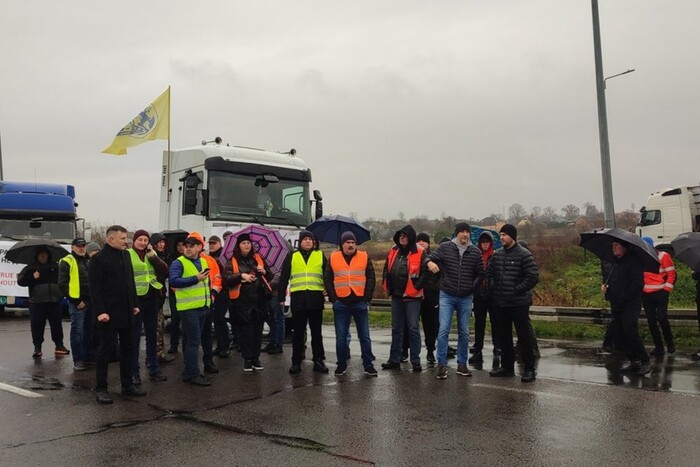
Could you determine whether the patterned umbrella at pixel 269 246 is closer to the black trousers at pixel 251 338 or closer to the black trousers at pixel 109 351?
the black trousers at pixel 251 338

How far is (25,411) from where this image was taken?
263 inches

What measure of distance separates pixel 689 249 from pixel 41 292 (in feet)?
32.2

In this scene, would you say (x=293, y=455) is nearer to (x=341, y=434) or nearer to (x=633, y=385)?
(x=341, y=434)

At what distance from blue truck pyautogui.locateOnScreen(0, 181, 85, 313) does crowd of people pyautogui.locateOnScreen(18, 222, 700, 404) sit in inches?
353

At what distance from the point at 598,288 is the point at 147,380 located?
45.4 feet

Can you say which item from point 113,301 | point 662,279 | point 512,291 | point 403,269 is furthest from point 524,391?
point 113,301

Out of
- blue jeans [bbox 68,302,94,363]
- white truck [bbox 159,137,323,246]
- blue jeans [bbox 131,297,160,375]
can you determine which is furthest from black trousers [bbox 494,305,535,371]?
blue jeans [bbox 68,302,94,363]

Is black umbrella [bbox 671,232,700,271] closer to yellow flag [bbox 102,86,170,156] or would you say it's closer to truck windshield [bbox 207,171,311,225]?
truck windshield [bbox 207,171,311,225]

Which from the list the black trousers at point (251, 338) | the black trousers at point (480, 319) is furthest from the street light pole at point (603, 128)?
the black trousers at point (251, 338)

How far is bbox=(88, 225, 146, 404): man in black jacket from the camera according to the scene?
23.7ft

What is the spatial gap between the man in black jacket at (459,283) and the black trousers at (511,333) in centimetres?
45

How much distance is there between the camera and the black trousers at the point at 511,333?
820 cm

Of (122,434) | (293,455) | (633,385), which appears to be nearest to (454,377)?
(633,385)

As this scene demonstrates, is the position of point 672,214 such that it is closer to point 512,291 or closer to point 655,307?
point 655,307
